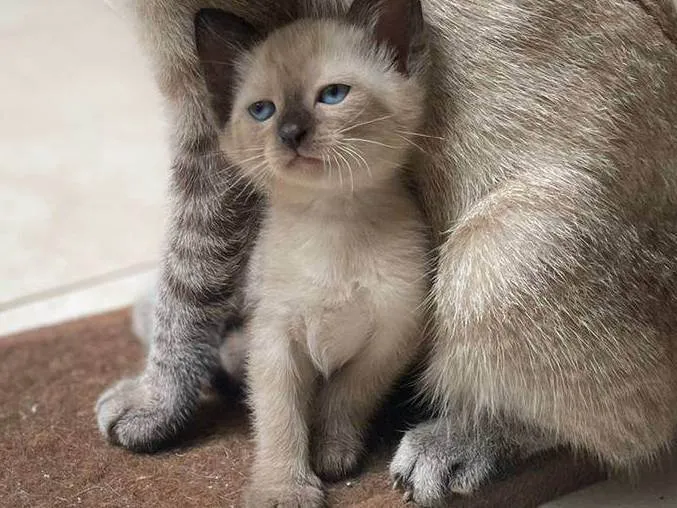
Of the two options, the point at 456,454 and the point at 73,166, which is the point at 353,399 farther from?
the point at 73,166

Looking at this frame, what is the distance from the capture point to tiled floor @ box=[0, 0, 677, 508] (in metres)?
2.28

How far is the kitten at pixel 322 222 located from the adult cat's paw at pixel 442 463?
0.07 m

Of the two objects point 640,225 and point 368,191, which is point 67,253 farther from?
point 640,225

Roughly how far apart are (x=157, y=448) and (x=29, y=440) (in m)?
0.19

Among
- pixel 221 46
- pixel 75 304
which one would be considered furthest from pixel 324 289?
pixel 75 304

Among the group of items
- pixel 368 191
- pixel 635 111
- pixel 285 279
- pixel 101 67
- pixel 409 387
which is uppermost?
pixel 635 111

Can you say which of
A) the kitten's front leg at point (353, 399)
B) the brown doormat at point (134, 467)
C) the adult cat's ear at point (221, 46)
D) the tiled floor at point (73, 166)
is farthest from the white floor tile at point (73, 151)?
the kitten's front leg at point (353, 399)

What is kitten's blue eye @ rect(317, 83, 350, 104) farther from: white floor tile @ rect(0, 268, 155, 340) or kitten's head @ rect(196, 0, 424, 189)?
white floor tile @ rect(0, 268, 155, 340)

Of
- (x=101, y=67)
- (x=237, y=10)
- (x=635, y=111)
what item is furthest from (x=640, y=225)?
(x=101, y=67)

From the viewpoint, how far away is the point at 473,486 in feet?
4.19

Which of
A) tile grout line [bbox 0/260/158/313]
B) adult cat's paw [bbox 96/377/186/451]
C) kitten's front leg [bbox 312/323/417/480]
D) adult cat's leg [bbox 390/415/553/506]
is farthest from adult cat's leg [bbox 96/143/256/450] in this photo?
tile grout line [bbox 0/260/158/313]

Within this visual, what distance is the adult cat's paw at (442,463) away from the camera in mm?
1271

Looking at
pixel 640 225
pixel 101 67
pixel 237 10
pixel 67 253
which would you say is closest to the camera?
pixel 640 225

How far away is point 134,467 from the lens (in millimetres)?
1382
